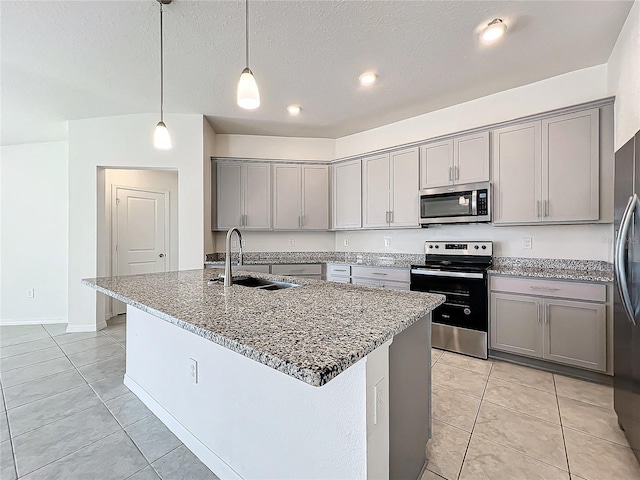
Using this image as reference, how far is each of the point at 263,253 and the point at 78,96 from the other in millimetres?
2797

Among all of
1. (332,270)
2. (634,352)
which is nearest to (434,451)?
(634,352)

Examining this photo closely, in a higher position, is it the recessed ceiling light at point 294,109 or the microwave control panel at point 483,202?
the recessed ceiling light at point 294,109

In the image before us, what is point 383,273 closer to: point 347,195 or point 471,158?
point 347,195

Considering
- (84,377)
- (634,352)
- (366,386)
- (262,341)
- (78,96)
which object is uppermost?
(78,96)

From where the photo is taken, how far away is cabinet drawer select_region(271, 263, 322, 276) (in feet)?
12.4

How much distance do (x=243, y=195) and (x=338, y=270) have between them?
5.65ft

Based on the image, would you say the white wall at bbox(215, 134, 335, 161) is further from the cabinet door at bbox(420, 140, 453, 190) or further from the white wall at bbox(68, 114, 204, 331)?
the cabinet door at bbox(420, 140, 453, 190)

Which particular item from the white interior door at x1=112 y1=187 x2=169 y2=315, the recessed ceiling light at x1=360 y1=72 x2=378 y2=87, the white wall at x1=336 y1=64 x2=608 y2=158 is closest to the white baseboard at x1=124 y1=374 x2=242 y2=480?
the white interior door at x1=112 y1=187 x2=169 y2=315

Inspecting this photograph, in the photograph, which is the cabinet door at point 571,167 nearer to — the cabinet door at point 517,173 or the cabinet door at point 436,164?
the cabinet door at point 517,173

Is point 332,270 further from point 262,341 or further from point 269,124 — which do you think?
point 262,341

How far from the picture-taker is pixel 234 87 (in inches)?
115

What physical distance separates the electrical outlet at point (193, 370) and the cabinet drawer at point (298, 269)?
217 centimetres

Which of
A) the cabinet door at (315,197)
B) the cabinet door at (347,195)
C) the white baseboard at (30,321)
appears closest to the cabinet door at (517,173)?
the cabinet door at (347,195)

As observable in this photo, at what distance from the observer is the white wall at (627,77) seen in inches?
73.0
